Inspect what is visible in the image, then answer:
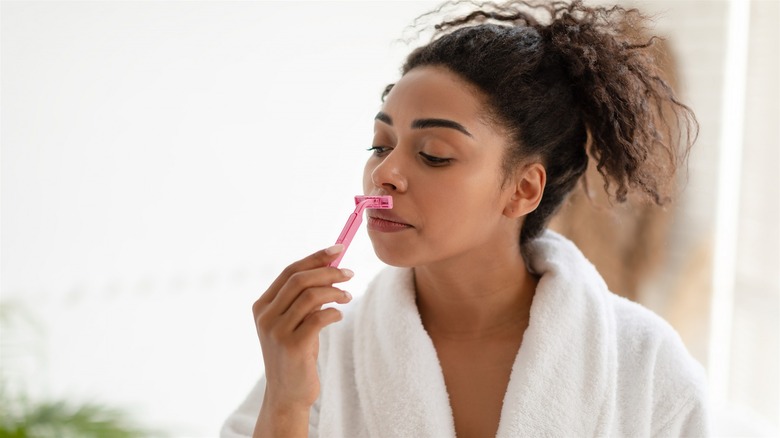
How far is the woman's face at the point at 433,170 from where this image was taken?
3.90 ft

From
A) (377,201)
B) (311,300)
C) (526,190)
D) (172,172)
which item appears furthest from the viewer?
(172,172)

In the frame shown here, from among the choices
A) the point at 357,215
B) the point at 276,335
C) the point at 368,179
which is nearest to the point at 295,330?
the point at 276,335

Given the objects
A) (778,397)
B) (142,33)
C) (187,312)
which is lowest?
Answer: (778,397)

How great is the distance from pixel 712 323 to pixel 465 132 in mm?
1443

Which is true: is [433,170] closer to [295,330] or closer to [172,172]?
[295,330]

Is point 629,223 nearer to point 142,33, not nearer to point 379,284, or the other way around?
point 379,284

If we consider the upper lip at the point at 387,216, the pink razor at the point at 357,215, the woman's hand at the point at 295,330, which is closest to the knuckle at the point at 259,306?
the woman's hand at the point at 295,330

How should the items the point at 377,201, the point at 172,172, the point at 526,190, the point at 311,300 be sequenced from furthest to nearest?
the point at 172,172 → the point at 526,190 → the point at 377,201 → the point at 311,300

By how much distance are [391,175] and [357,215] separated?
0.09 metres

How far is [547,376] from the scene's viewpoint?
1.26 m

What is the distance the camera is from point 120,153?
2.12 meters

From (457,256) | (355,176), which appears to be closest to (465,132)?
(457,256)

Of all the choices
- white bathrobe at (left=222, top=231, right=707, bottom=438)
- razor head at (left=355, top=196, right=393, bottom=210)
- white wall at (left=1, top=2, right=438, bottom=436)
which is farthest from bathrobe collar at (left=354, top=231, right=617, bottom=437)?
white wall at (left=1, top=2, right=438, bottom=436)

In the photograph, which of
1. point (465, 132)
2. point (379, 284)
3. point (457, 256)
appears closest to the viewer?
point (465, 132)
